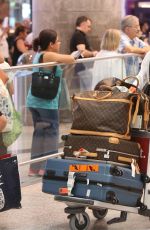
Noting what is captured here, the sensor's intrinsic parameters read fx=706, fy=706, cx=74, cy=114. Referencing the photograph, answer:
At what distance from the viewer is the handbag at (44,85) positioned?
7.56 m

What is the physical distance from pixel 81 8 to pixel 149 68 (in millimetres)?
5430

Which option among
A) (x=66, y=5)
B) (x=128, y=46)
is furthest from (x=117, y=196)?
(x=66, y=5)

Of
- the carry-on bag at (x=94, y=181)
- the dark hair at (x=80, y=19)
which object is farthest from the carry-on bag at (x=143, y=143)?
the dark hair at (x=80, y=19)

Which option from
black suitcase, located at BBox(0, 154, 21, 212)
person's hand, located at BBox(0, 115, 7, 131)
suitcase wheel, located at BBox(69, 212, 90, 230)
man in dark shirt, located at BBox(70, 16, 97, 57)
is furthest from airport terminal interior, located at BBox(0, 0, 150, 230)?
person's hand, located at BBox(0, 115, 7, 131)

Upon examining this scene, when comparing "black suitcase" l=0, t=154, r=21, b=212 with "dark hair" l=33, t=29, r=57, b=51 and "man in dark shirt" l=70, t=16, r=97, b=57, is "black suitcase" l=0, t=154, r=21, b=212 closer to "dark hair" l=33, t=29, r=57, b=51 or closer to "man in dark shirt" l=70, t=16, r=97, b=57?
"dark hair" l=33, t=29, r=57, b=51

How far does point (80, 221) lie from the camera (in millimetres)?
5660

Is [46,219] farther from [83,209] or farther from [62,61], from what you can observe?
[62,61]

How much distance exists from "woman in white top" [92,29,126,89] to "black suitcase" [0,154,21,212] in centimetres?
330

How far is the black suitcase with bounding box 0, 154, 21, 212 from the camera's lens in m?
5.64

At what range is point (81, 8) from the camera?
1159 centimetres

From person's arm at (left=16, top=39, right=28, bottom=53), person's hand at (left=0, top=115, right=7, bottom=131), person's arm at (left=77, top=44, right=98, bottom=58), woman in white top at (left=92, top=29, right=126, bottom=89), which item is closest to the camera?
person's hand at (left=0, top=115, right=7, bottom=131)

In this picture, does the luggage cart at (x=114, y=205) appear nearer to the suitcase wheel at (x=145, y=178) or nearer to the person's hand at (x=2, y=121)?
the suitcase wheel at (x=145, y=178)

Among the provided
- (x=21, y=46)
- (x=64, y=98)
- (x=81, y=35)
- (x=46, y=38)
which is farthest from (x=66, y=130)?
(x=21, y=46)

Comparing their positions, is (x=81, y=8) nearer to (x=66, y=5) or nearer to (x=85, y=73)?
(x=66, y=5)
